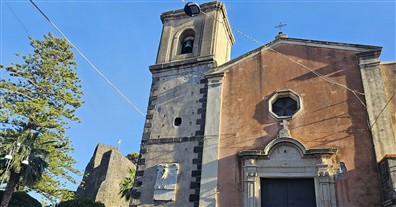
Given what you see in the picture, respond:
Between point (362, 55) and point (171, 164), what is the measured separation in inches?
285

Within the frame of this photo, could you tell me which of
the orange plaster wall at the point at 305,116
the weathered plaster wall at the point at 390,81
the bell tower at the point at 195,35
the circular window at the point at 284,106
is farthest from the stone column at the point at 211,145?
the weathered plaster wall at the point at 390,81

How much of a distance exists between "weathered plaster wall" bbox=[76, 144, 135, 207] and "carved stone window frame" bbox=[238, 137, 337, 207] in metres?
25.9

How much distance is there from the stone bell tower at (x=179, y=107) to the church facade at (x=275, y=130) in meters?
0.04

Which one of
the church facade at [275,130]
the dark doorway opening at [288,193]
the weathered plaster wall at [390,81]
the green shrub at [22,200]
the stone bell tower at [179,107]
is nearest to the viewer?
the church facade at [275,130]

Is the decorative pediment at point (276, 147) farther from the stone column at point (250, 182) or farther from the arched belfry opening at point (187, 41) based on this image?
the arched belfry opening at point (187, 41)

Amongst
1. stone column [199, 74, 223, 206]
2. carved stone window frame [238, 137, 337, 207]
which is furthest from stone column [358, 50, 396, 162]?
stone column [199, 74, 223, 206]

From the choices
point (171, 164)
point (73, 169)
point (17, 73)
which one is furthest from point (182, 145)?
point (17, 73)

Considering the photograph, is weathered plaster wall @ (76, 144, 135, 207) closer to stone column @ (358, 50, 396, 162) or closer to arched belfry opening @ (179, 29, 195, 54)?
arched belfry opening @ (179, 29, 195, 54)

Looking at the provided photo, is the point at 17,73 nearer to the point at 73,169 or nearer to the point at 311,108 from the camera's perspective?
the point at 73,169

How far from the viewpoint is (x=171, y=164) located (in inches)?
453

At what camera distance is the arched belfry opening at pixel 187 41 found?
47.5 feet

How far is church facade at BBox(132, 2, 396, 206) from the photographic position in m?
9.77

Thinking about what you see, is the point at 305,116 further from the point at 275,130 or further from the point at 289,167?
the point at 289,167

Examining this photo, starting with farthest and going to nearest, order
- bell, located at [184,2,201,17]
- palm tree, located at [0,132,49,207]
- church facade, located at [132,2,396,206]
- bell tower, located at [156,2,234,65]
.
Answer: palm tree, located at [0,132,49,207]
bell tower, located at [156,2,234,65]
bell, located at [184,2,201,17]
church facade, located at [132,2,396,206]
